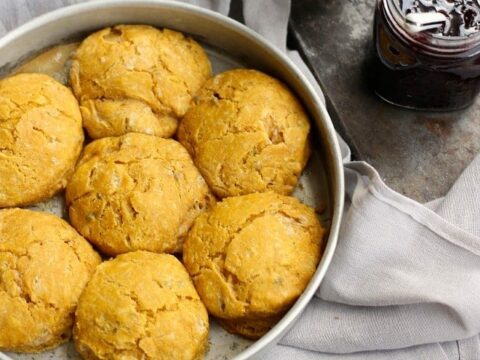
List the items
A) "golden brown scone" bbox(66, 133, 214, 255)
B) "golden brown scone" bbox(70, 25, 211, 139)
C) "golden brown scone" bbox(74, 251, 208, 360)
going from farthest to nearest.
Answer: "golden brown scone" bbox(70, 25, 211, 139)
"golden brown scone" bbox(66, 133, 214, 255)
"golden brown scone" bbox(74, 251, 208, 360)

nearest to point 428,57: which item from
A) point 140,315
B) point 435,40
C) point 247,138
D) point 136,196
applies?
point 435,40

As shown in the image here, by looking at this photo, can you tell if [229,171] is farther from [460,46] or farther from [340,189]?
[460,46]

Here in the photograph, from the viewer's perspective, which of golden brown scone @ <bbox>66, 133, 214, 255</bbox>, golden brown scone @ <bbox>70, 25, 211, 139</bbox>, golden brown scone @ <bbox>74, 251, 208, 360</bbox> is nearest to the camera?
golden brown scone @ <bbox>74, 251, 208, 360</bbox>

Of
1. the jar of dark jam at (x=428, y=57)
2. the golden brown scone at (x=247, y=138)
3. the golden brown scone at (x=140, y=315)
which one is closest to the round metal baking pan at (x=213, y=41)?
the golden brown scone at (x=247, y=138)

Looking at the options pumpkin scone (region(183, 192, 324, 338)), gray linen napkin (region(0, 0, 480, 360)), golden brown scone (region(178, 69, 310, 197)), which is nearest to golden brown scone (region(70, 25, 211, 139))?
golden brown scone (region(178, 69, 310, 197))

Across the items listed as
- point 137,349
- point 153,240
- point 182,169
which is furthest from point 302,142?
point 137,349

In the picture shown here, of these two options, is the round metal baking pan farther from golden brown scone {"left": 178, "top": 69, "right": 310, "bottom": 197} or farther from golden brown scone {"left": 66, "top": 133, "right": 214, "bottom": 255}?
golden brown scone {"left": 66, "top": 133, "right": 214, "bottom": 255}

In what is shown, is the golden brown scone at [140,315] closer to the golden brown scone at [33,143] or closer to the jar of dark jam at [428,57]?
the golden brown scone at [33,143]
